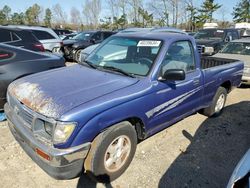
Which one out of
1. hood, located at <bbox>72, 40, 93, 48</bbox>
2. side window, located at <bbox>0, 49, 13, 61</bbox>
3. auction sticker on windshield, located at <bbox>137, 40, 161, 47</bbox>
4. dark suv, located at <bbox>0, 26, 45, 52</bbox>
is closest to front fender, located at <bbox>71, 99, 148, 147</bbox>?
auction sticker on windshield, located at <bbox>137, 40, 161, 47</bbox>

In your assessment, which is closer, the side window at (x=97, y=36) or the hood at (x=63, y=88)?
the hood at (x=63, y=88)

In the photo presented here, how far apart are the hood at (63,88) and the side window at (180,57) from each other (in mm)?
744

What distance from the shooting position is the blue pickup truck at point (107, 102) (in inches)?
109

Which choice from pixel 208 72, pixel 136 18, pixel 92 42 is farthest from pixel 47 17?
pixel 208 72

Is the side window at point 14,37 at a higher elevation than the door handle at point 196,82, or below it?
higher

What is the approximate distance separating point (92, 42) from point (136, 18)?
32.4m

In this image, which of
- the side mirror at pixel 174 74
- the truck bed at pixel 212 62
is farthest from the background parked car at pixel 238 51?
the side mirror at pixel 174 74

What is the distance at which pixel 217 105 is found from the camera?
5.63 metres

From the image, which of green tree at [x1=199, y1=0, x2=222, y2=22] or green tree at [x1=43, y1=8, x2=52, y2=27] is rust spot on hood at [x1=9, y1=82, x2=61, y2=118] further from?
green tree at [x1=43, y1=8, x2=52, y2=27]

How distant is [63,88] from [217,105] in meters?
3.67

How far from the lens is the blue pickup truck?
278 centimetres

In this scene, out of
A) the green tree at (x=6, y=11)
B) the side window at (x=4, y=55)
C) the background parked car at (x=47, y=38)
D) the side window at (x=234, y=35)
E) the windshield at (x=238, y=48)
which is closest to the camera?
the side window at (x=4, y=55)

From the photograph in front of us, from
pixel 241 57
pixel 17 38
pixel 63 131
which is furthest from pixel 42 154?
pixel 241 57

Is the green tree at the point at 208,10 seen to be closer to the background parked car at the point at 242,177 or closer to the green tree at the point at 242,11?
the green tree at the point at 242,11
